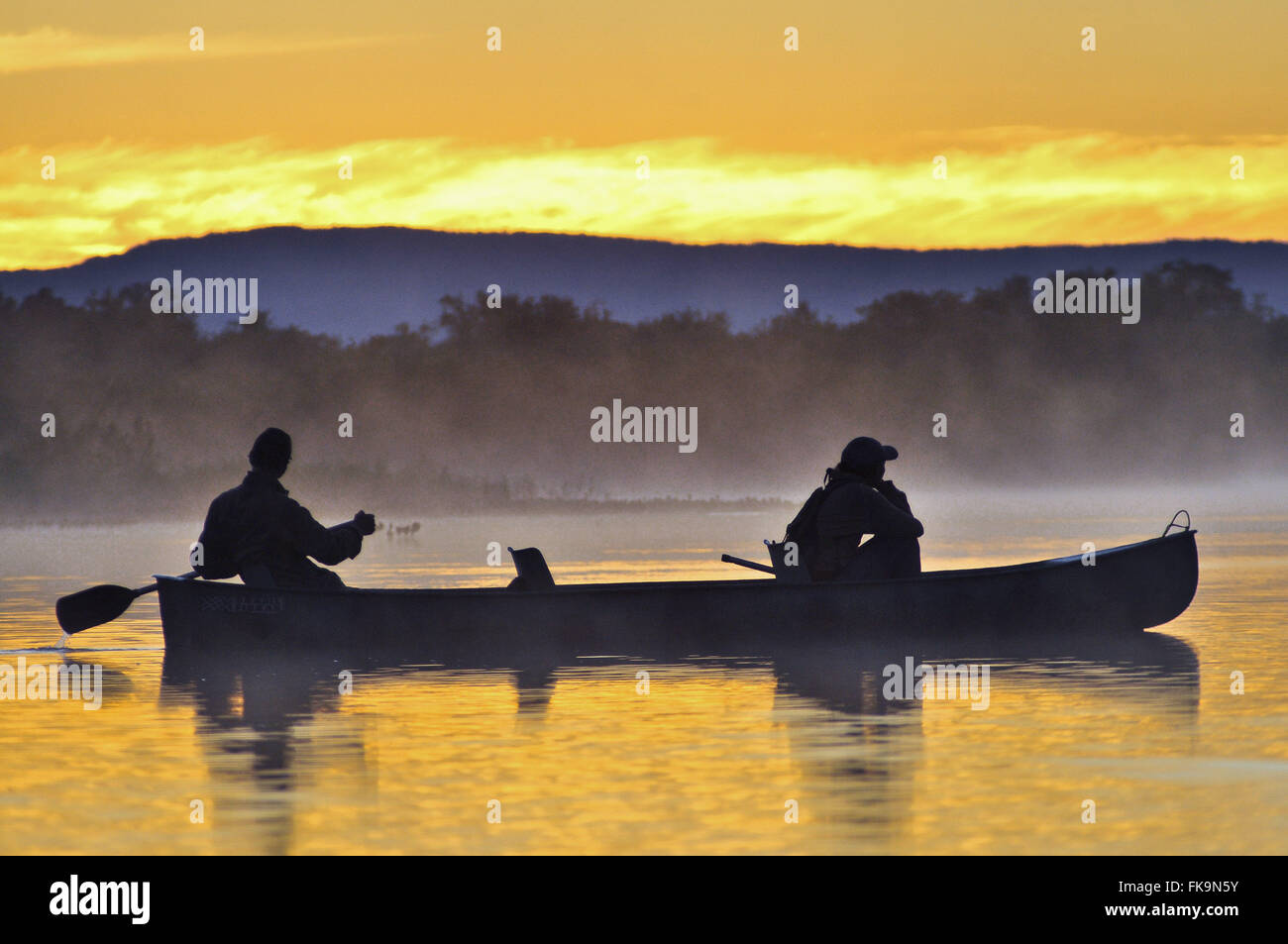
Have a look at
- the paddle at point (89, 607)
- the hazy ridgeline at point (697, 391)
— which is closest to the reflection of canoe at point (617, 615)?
the paddle at point (89, 607)

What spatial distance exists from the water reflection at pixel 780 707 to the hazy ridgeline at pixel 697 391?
89.1m

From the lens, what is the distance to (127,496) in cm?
8175

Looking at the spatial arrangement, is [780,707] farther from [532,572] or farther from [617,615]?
[532,572]

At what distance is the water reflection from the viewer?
32.6ft

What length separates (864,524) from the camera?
16062 mm

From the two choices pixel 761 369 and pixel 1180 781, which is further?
pixel 761 369

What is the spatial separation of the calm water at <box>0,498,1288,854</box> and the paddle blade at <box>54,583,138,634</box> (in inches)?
13.0

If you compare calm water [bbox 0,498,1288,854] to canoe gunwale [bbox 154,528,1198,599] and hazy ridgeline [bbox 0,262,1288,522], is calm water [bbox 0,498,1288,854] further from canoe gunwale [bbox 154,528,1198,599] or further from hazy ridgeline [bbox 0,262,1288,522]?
hazy ridgeline [bbox 0,262,1288,522]

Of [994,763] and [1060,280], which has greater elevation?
[1060,280]

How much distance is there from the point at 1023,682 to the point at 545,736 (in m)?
4.08

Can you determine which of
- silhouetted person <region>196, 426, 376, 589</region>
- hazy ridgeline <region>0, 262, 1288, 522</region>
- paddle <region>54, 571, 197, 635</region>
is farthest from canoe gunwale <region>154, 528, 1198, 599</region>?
hazy ridgeline <region>0, 262, 1288, 522</region>

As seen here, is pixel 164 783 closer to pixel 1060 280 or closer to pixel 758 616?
pixel 758 616

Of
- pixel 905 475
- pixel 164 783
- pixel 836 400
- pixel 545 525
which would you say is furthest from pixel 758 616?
pixel 836 400

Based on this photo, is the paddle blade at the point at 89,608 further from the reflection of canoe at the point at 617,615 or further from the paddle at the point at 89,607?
the reflection of canoe at the point at 617,615
